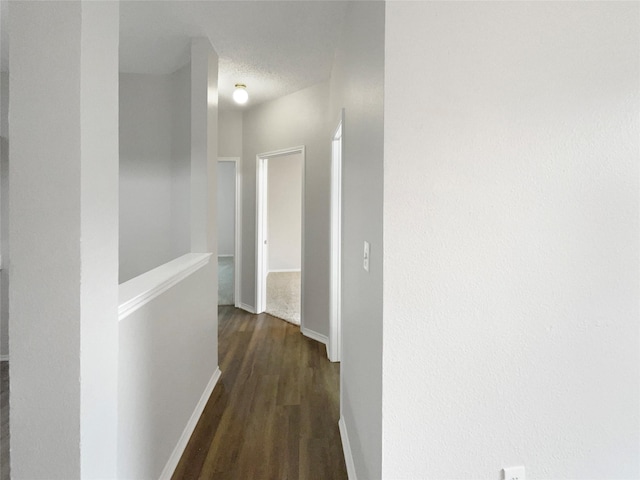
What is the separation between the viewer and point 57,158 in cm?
93

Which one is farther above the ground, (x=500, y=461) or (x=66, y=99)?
(x=66, y=99)

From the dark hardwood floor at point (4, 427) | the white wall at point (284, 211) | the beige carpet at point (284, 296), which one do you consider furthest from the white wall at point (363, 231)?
the white wall at point (284, 211)

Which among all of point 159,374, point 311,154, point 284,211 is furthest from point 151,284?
point 284,211

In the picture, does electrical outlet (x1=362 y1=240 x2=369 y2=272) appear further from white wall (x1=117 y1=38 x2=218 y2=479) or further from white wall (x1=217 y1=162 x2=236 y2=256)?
white wall (x1=217 y1=162 x2=236 y2=256)

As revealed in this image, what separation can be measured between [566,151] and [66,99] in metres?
1.54

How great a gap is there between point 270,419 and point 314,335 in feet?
4.78

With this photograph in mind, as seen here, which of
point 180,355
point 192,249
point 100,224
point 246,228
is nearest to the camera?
point 100,224

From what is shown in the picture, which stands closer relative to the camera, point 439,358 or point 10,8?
point 10,8

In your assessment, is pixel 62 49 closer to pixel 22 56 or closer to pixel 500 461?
pixel 22 56

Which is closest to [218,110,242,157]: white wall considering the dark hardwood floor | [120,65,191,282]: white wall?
[120,65,191,282]: white wall

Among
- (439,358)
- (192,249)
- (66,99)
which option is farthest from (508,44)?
(192,249)

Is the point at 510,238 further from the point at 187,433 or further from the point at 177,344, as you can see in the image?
the point at 187,433

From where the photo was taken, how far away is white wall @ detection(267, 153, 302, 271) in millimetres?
7242

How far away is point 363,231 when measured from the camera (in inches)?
58.3
